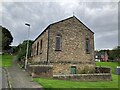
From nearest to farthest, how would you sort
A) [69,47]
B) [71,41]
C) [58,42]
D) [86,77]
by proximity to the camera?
[86,77]
[58,42]
[69,47]
[71,41]

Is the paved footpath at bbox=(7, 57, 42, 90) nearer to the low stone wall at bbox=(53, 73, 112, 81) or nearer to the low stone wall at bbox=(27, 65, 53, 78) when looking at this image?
the low stone wall at bbox=(27, 65, 53, 78)

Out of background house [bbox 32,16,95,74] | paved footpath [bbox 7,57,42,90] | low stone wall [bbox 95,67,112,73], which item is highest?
background house [bbox 32,16,95,74]

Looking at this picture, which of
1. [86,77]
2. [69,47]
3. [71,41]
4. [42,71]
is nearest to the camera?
[42,71]

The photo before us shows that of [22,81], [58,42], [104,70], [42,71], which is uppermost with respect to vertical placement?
[58,42]

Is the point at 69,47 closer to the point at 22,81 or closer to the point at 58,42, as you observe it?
the point at 58,42

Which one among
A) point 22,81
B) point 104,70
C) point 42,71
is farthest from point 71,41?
point 22,81

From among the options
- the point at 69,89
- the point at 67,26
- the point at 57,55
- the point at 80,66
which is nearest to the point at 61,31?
the point at 67,26

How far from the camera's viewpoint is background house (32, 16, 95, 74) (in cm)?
2566

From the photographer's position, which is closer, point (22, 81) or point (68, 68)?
point (22, 81)

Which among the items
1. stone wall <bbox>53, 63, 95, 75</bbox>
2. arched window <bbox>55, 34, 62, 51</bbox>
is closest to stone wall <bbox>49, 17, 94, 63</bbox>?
arched window <bbox>55, 34, 62, 51</bbox>

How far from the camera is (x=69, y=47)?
2653 cm

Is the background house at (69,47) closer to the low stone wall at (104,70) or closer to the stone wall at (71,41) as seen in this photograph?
the stone wall at (71,41)

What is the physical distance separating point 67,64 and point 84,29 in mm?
5561

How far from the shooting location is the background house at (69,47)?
2566cm
